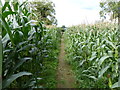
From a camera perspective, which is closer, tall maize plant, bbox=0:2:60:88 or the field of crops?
tall maize plant, bbox=0:2:60:88

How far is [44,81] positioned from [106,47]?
1272 mm

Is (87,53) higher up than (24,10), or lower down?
lower down

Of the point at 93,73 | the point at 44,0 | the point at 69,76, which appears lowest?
the point at 69,76

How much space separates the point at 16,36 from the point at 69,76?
217cm

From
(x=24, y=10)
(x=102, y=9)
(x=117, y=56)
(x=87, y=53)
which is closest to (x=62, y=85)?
(x=87, y=53)

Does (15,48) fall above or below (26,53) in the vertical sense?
above

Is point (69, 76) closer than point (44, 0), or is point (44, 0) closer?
point (69, 76)

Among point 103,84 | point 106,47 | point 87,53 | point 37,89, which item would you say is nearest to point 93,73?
point 103,84

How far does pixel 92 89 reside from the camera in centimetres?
252

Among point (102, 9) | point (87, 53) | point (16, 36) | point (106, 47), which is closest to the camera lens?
point (16, 36)

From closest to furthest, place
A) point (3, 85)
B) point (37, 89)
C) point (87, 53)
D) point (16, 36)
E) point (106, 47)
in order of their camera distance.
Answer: point (3, 85), point (16, 36), point (37, 89), point (106, 47), point (87, 53)

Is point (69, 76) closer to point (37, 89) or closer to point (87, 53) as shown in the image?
point (87, 53)

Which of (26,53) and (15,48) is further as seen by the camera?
(26,53)

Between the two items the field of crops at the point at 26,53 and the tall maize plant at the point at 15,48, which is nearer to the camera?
the tall maize plant at the point at 15,48
